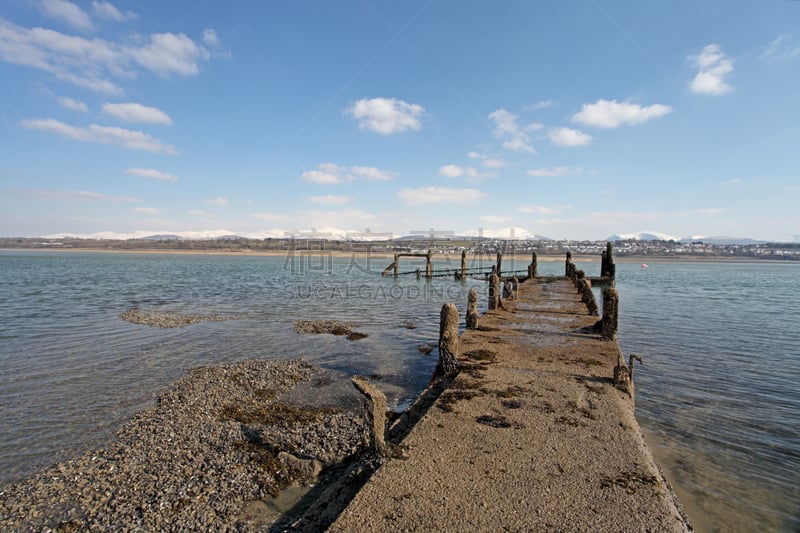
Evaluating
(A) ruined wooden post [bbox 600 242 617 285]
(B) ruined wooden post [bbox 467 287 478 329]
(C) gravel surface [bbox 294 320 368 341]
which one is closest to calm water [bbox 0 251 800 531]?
(C) gravel surface [bbox 294 320 368 341]

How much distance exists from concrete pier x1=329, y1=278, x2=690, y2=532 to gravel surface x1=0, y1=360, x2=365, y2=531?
47.0 inches

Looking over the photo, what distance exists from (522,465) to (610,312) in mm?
7166

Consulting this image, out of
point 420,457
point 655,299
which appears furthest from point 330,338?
point 655,299

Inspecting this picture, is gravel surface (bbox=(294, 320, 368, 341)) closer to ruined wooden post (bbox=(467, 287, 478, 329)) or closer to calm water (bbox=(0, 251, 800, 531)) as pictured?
calm water (bbox=(0, 251, 800, 531))

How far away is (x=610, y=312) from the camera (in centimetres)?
1027

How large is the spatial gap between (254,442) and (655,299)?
2864 cm

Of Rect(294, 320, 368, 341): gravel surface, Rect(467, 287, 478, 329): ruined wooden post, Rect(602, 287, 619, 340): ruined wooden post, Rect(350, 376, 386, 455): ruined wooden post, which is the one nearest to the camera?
Rect(350, 376, 386, 455): ruined wooden post

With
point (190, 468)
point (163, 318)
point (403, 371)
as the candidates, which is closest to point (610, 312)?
point (403, 371)

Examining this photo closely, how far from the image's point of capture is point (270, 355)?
12477 millimetres

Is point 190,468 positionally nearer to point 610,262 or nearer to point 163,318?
point 163,318

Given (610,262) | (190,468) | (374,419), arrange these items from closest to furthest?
1. (374,419)
2. (190,468)
3. (610,262)

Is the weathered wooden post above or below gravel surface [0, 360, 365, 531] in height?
above

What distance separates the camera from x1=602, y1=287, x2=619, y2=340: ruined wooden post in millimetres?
10172

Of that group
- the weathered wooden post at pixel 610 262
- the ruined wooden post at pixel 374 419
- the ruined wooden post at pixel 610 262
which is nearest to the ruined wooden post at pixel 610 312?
the ruined wooden post at pixel 374 419
